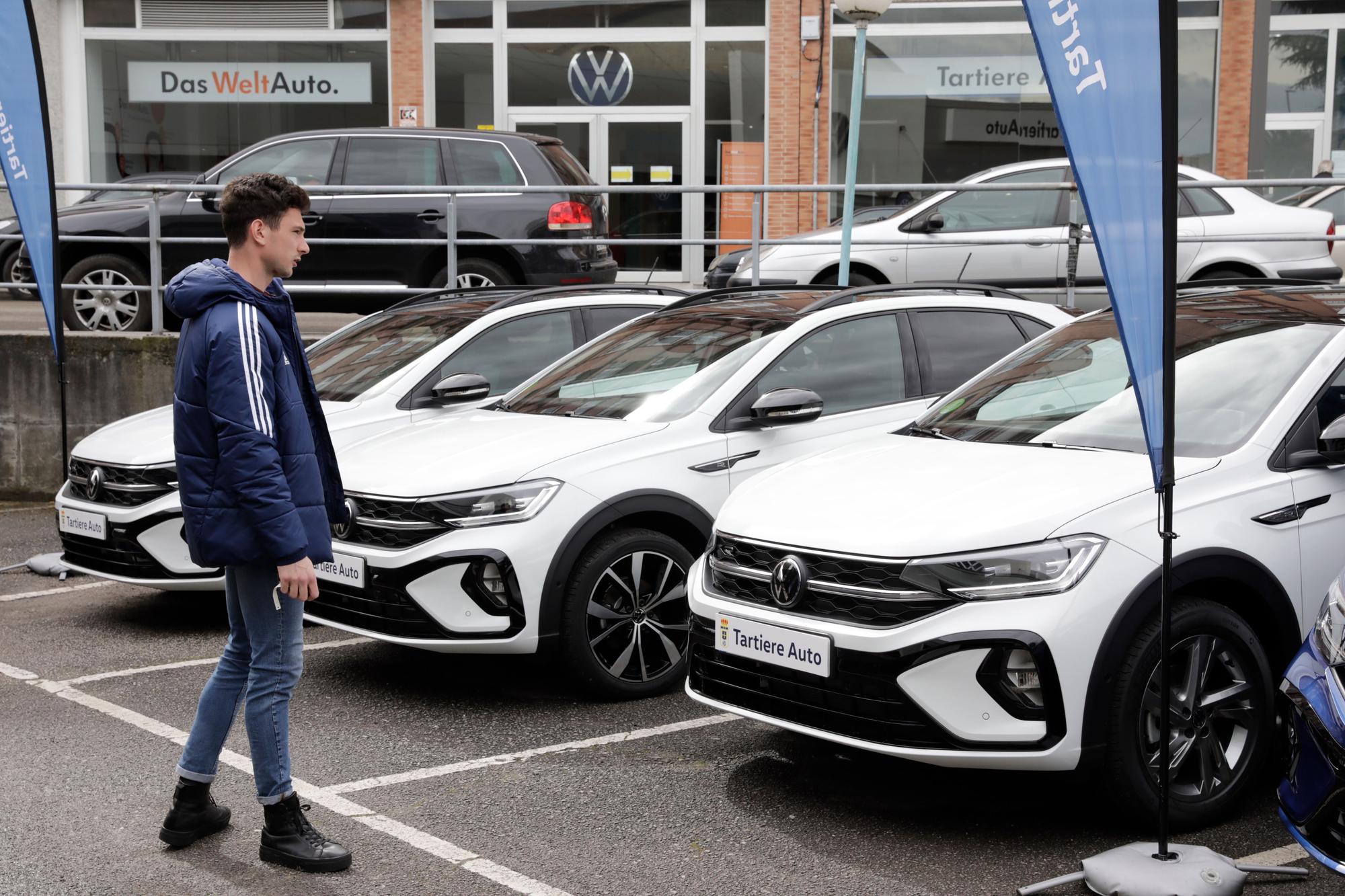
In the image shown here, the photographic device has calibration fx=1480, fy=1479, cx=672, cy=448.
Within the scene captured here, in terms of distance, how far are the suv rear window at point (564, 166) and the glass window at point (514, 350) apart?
426 cm

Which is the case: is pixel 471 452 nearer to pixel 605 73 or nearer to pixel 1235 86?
pixel 605 73

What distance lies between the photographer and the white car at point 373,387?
6953 millimetres

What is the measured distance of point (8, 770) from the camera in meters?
4.94

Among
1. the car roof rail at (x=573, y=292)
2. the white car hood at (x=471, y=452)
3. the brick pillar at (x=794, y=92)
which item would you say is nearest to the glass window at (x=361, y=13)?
the brick pillar at (x=794, y=92)

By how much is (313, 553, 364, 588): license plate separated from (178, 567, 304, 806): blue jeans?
1.34 meters

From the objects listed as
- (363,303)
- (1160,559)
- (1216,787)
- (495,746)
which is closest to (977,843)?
(1216,787)

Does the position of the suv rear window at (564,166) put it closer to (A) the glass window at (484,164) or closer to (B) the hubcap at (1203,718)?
(A) the glass window at (484,164)

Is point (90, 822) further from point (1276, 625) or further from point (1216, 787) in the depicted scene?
point (1276, 625)

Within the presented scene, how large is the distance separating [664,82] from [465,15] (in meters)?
2.89

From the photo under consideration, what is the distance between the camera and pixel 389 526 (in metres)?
5.59

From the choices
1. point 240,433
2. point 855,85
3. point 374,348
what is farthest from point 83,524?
point 855,85

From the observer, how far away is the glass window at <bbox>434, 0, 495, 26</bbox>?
65.9 ft

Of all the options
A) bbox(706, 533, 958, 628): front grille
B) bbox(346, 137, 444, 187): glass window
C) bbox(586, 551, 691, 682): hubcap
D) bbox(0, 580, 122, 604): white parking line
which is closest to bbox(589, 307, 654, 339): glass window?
bbox(586, 551, 691, 682): hubcap

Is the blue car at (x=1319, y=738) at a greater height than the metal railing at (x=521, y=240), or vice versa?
the metal railing at (x=521, y=240)
